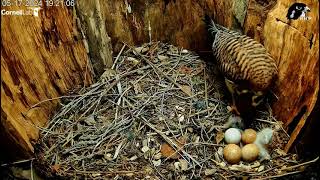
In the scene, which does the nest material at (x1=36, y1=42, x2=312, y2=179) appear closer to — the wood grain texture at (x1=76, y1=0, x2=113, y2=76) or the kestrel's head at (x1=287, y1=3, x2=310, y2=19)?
the wood grain texture at (x1=76, y1=0, x2=113, y2=76)

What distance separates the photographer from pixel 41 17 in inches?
73.2

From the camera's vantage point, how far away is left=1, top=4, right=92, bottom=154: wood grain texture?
5.64 feet

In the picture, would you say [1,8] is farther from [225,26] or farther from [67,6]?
[225,26]

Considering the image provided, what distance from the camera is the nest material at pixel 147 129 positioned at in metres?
1.80

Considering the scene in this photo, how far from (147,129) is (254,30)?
0.81 metres

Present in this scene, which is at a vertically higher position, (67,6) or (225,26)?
(67,6)

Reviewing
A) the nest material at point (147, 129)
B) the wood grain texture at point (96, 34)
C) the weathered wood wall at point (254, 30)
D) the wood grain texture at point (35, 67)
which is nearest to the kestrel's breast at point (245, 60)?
the weathered wood wall at point (254, 30)

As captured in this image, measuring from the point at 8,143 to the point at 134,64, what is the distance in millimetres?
916

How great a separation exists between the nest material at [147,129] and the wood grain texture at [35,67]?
9 centimetres

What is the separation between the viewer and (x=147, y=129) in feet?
6.47

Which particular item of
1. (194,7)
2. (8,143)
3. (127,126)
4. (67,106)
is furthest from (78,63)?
(194,7)

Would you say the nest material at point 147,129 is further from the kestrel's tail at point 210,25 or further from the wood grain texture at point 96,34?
the kestrel's tail at point 210,25

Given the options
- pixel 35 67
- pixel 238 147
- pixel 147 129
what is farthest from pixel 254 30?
pixel 35 67

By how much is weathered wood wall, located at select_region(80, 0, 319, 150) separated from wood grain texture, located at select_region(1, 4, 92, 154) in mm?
332
